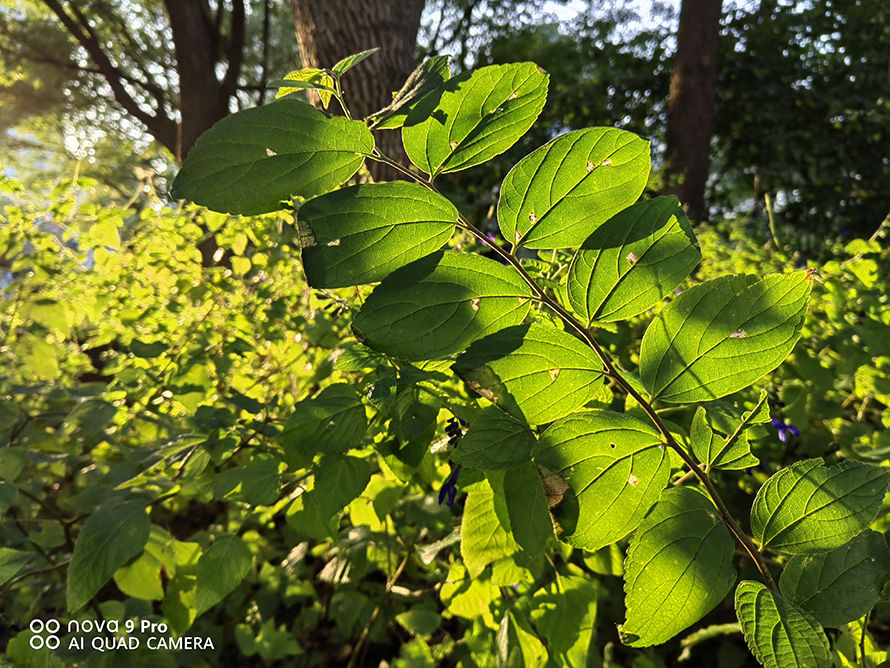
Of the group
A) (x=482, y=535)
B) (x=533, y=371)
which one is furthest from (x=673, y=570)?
(x=482, y=535)

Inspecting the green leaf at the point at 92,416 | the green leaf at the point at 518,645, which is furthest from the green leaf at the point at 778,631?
the green leaf at the point at 92,416

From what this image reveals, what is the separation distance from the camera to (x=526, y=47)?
328 inches

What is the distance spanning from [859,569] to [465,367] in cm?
37

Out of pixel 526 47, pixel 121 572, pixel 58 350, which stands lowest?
pixel 121 572

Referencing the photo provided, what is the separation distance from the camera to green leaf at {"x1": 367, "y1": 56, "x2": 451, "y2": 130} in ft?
1.47

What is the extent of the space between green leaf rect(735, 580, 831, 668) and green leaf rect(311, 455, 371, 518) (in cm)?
45

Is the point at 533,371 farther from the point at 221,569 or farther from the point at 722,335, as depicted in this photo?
the point at 221,569

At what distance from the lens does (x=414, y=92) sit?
0.45 metres

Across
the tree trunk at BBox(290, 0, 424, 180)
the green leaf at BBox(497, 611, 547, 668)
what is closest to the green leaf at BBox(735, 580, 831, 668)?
the green leaf at BBox(497, 611, 547, 668)

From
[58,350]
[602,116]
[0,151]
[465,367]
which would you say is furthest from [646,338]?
[0,151]

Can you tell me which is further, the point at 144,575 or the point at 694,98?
the point at 694,98

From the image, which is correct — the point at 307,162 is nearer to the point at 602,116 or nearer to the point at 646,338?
the point at 646,338

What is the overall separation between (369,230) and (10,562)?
69cm

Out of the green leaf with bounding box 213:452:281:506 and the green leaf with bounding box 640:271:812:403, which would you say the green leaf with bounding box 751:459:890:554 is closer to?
the green leaf with bounding box 640:271:812:403
